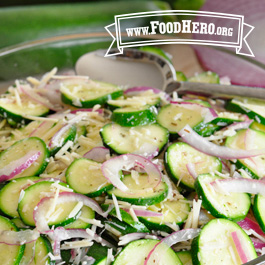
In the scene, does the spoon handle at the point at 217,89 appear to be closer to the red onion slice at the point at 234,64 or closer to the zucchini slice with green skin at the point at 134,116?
the red onion slice at the point at 234,64

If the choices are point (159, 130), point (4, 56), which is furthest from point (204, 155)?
point (4, 56)

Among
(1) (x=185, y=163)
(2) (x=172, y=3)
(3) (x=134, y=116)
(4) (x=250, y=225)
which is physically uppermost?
(2) (x=172, y=3)

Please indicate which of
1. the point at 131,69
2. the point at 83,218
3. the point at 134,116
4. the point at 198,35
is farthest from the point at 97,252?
the point at 198,35

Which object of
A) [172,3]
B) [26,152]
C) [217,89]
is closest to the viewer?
[26,152]

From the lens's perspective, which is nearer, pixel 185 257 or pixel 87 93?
pixel 185 257

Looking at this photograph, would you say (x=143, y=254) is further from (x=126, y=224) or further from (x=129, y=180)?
(x=129, y=180)

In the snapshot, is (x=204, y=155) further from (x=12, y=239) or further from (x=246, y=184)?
(x=12, y=239)

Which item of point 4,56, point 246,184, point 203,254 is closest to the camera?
point 203,254
